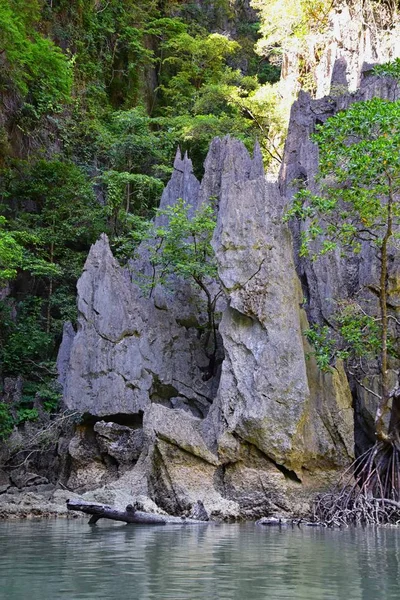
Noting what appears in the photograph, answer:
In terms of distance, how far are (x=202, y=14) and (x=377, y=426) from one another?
31.1 metres

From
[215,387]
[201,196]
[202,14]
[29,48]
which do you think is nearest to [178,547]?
[215,387]

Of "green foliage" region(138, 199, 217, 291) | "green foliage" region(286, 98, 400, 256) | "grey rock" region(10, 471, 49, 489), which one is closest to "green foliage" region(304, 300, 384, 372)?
"green foliage" region(286, 98, 400, 256)

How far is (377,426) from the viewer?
655 inches

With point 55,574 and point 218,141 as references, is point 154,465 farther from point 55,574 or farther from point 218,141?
point 218,141

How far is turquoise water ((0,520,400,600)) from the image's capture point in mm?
6906

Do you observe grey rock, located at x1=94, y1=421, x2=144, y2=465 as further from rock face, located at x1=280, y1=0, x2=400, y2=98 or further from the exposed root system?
rock face, located at x1=280, y1=0, x2=400, y2=98

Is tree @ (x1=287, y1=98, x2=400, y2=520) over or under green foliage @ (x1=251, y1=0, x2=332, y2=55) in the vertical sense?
under

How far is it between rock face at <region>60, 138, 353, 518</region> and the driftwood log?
5.16 feet

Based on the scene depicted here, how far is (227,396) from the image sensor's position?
18.0m

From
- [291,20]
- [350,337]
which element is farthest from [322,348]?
[291,20]

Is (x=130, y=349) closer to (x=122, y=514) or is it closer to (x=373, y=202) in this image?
(x=122, y=514)

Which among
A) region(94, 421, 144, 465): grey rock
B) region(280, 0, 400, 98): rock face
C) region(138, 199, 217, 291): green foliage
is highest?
region(280, 0, 400, 98): rock face

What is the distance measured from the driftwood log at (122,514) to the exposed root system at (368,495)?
9.74 feet

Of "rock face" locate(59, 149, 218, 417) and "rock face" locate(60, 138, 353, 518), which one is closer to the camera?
"rock face" locate(60, 138, 353, 518)
